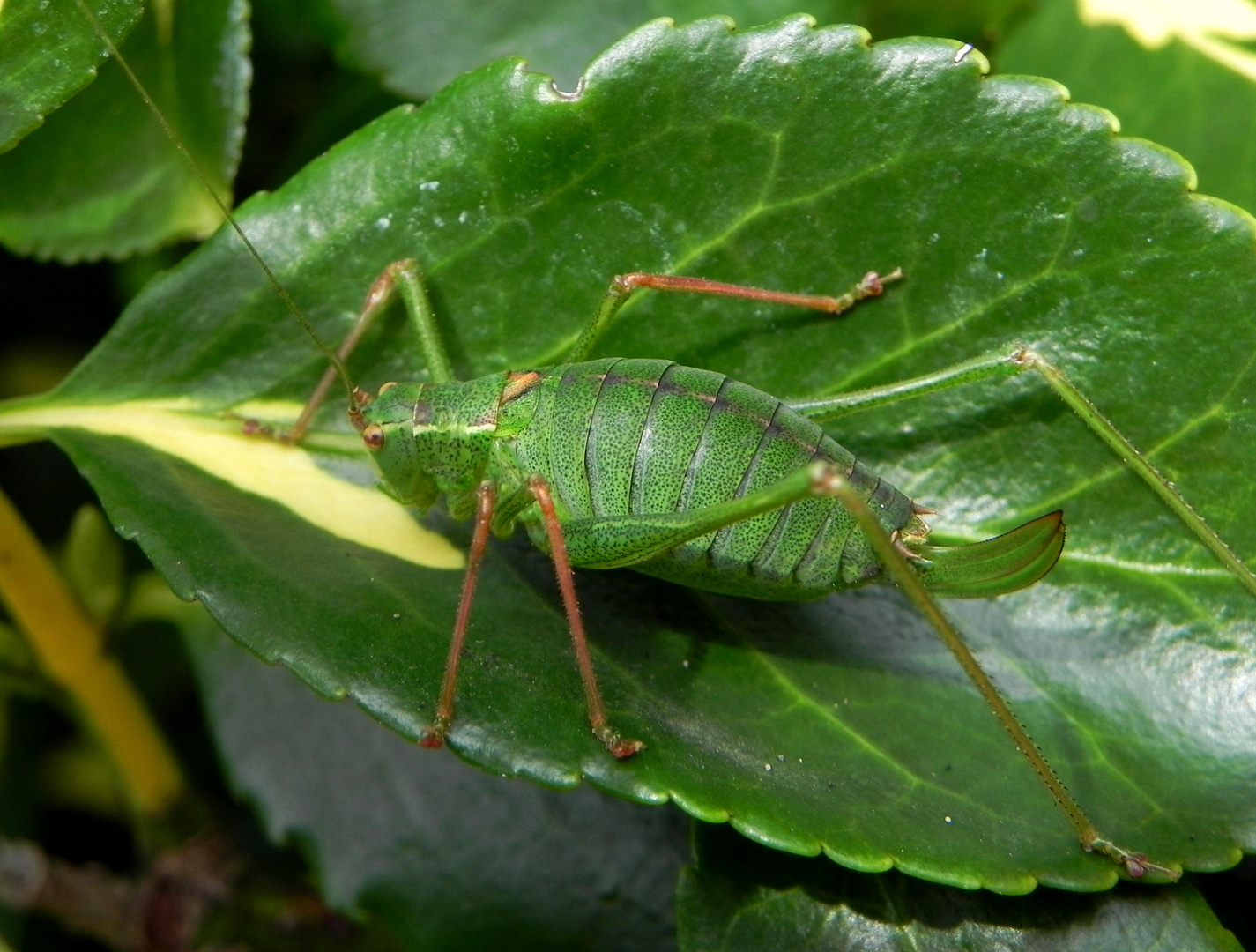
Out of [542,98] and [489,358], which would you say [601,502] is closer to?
[489,358]

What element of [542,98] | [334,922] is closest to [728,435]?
[542,98]

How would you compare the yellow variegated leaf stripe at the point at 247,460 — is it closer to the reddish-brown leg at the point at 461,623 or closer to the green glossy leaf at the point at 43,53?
the reddish-brown leg at the point at 461,623

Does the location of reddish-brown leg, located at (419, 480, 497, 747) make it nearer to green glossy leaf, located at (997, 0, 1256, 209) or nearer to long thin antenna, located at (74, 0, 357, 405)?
long thin antenna, located at (74, 0, 357, 405)

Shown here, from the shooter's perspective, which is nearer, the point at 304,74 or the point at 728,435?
the point at 728,435

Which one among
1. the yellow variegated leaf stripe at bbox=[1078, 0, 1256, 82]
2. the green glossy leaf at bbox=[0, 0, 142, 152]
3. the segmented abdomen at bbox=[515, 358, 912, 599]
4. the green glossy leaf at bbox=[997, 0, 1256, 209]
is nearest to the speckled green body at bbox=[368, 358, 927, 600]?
the segmented abdomen at bbox=[515, 358, 912, 599]

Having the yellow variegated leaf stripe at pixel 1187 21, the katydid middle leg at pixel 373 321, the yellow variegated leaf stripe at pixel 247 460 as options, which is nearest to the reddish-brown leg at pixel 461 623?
the yellow variegated leaf stripe at pixel 247 460

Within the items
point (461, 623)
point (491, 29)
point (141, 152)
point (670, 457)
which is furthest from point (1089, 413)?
point (141, 152)

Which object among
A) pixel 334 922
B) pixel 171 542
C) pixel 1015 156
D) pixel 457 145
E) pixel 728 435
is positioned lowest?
pixel 334 922
